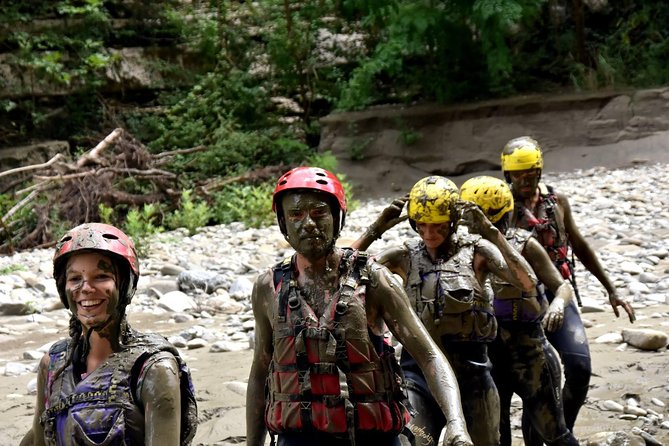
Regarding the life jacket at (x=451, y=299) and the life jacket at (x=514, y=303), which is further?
the life jacket at (x=514, y=303)

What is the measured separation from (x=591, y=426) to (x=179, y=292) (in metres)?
5.75

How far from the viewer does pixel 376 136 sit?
63.9 feet

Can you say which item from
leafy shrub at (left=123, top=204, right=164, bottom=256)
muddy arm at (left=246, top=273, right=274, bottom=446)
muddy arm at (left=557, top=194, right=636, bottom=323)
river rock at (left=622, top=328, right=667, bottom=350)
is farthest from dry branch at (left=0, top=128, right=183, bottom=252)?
muddy arm at (left=246, top=273, right=274, bottom=446)

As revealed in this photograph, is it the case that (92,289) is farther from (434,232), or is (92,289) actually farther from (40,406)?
(434,232)

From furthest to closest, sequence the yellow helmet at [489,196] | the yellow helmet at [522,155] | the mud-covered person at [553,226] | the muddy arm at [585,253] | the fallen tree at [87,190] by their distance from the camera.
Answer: the fallen tree at [87,190] → the muddy arm at [585,253] → the yellow helmet at [522,155] → the mud-covered person at [553,226] → the yellow helmet at [489,196]

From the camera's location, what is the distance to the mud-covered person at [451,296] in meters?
4.56

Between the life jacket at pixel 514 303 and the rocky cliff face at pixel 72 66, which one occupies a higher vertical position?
the rocky cliff face at pixel 72 66

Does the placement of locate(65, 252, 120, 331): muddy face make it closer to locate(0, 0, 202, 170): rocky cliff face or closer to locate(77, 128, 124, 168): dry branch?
locate(77, 128, 124, 168): dry branch

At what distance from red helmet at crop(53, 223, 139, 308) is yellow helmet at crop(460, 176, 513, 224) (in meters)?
2.58

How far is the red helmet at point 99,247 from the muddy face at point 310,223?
23.2 inches

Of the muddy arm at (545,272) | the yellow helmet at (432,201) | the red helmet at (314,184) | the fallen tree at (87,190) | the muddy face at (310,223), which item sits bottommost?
the fallen tree at (87,190)

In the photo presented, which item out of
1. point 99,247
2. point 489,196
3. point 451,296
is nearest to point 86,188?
point 489,196

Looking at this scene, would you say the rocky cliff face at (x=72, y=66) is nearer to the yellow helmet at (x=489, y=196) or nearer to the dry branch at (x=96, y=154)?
the dry branch at (x=96, y=154)

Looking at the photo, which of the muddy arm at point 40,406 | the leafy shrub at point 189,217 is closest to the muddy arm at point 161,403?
the muddy arm at point 40,406
